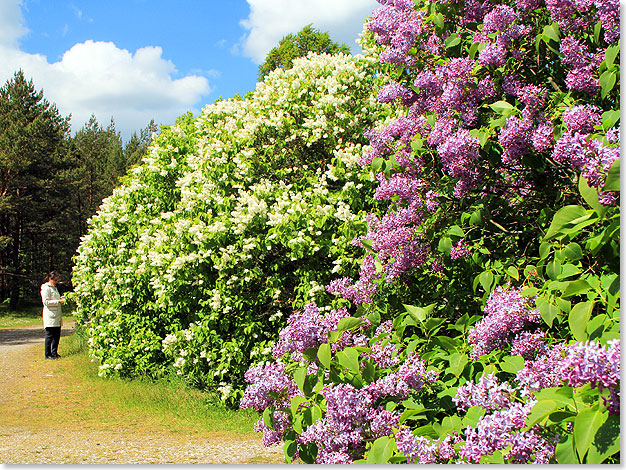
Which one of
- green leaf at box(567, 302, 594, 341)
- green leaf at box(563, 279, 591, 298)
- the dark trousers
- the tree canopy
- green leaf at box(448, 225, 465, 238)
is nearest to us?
green leaf at box(567, 302, 594, 341)

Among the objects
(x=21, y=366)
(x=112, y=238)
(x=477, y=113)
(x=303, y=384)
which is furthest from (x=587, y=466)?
(x=21, y=366)

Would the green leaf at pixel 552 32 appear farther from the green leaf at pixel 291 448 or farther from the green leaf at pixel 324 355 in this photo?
the green leaf at pixel 291 448

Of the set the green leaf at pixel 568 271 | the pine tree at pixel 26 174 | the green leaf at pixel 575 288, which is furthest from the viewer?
the pine tree at pixel 26 174

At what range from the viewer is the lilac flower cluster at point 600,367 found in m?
1.29

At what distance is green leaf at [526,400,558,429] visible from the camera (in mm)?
1448

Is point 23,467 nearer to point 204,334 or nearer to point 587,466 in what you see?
point 587,466

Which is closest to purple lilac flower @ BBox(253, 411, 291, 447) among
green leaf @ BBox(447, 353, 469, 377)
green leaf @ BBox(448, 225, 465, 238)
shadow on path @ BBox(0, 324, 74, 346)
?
green leaf @ BBox(447, 353, 469, 377)

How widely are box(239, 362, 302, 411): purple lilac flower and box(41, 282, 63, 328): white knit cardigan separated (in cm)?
799

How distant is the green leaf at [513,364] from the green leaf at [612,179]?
26.8 inches

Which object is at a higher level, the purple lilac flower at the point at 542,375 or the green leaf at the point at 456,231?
the green leaf at the point at 456,231

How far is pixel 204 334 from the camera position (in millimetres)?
5773

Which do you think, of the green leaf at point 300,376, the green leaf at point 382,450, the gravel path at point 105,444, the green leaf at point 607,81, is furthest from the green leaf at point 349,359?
the gravel path at point 105,444

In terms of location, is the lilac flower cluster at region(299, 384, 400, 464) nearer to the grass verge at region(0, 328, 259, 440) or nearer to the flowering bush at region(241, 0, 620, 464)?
the flowering bush at region(241, 0, 620, 464)

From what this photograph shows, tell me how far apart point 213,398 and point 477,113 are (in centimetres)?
484
